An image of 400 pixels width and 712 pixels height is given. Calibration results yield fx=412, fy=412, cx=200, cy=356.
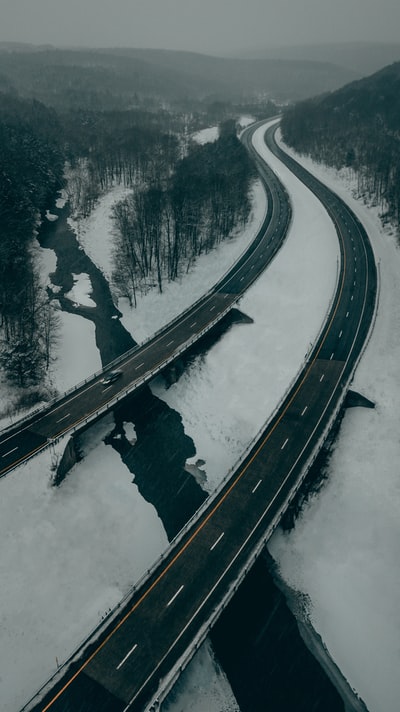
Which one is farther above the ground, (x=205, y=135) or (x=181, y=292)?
(x=205, y=135)

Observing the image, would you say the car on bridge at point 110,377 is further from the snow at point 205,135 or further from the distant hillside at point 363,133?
the snow at point 205,135

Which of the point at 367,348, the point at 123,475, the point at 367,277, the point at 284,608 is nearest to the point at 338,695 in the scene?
the point at 284,608

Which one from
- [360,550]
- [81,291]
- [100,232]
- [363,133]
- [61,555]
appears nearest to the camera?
[61,555]

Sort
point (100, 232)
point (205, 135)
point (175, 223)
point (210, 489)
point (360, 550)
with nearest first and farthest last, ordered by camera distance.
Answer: point (360, 550) < point (210, 489) < point (175, 223) < point (100, 232) < point (205, 135)

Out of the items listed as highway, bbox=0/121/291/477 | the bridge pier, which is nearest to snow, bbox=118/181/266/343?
highway, bbox=0/121/291/477

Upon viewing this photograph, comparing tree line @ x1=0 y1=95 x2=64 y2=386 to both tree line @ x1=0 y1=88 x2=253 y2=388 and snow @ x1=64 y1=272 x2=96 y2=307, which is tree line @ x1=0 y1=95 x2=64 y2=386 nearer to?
tree line @ x1=0 y1=88 x2=253 y2=388

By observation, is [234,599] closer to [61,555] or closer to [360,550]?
[360,550]

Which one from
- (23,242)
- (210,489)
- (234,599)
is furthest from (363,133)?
(234,599)
